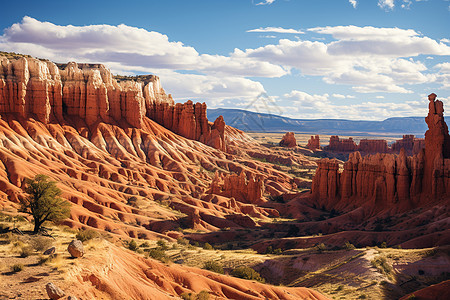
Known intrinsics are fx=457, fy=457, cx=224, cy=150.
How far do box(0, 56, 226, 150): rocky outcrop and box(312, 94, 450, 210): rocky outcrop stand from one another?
202 feet

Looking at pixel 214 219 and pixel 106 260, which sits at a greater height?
pixel 106 260

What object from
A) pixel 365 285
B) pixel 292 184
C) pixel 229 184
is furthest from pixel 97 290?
pixel 292 184

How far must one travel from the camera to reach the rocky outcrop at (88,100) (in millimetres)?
98500

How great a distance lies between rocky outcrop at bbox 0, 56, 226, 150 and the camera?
9850cm

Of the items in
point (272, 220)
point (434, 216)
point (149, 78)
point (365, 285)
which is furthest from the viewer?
point (149, 78)

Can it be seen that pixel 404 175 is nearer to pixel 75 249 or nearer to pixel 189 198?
pixel 189 198

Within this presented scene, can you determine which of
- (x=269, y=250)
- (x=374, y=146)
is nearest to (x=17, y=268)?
(x=269, y=250)

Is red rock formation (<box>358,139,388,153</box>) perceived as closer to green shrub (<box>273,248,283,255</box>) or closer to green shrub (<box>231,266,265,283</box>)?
green shrub (<box>273,248,283,255</box>)

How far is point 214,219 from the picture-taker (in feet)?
246

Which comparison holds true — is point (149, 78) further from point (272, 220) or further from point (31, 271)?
point (31, 271)

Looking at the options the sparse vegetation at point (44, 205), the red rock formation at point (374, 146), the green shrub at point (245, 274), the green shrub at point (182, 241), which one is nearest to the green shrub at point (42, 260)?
the sparse vegetation at point (44, 205)

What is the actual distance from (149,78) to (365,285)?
136 m

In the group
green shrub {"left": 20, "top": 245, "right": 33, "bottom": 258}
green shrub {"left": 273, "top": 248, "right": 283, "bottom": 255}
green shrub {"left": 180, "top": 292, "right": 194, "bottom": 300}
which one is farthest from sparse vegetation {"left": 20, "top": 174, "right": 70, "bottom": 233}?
green shrub {"left": 273, "top": 248, "right": 283, "bottom": 255}

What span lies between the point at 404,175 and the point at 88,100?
75295 mm
